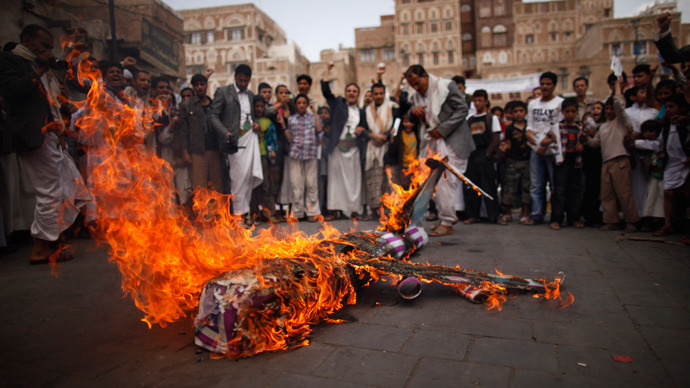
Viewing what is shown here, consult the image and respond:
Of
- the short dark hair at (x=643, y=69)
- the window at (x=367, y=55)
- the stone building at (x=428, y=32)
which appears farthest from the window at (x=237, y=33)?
the short dark hair at (x=643, y=69)

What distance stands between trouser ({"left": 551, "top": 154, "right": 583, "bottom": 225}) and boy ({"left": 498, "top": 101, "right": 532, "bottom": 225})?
21.4 inches

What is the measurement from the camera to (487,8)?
2120 inches

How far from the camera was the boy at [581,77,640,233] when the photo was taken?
6.08 m

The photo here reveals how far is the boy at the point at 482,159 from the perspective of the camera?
24.1 feet

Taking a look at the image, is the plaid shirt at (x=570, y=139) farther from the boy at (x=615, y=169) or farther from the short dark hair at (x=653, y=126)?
the short dark hair at (x=653, y=126)

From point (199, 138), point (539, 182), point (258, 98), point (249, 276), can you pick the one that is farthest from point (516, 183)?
point (249, 276)

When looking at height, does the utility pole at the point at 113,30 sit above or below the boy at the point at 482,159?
above

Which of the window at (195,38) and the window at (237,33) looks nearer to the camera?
the window at (237,33)

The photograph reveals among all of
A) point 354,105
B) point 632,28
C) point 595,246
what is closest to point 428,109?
point 354,105

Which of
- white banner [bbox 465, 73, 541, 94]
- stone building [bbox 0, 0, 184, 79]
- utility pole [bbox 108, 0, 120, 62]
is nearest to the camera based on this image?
stone building [bbox 0, 0, 184, 79]

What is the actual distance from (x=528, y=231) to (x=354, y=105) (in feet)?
A: 12.9

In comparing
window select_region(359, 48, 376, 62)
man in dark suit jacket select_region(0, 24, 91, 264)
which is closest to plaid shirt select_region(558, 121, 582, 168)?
man in dark suit jacket select_region(0, 24, 91, 264)

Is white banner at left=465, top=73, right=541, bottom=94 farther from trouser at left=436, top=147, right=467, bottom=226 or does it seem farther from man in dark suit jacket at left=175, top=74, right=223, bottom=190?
man in dark suit jacket at left=175, top=74, right=223, bottom=190

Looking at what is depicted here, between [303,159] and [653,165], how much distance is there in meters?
5.66
